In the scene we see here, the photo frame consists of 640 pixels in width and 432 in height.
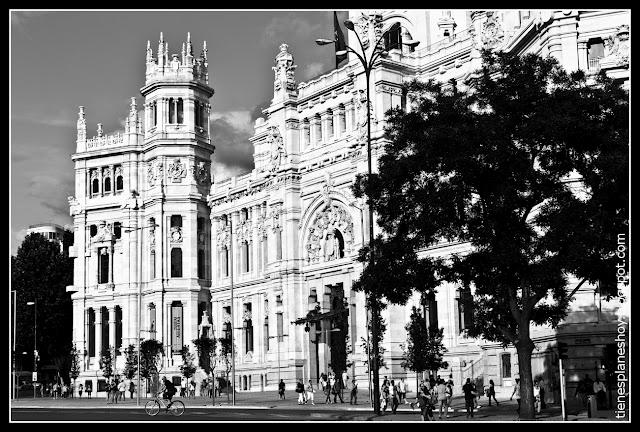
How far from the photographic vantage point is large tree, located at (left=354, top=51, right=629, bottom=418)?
36.5 m

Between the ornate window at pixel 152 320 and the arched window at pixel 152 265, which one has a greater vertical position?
the arched window at pixel 152 265

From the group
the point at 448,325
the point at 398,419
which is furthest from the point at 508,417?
the point at 448,325

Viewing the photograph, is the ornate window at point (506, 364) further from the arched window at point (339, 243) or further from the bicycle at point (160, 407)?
the arched window at point (339, 243)

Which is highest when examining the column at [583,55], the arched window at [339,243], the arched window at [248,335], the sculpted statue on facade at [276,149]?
the sculpted statue on facade at [276,149]

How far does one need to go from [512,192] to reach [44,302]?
8588cm

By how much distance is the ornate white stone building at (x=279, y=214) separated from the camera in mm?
58188

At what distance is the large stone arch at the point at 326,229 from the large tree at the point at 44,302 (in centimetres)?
4057

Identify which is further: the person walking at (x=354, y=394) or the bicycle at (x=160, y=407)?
the person walking at (x=354, y=394)

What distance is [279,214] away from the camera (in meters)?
86.1

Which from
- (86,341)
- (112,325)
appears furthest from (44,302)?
(112,325)

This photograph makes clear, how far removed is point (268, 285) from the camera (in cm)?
8756

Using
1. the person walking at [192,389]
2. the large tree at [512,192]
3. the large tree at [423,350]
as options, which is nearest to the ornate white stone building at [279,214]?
the person walking at [192,389]

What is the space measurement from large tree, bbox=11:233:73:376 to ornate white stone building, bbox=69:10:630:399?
6.38m
